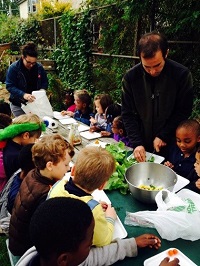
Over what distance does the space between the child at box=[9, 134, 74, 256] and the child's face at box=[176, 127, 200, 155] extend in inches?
42.0

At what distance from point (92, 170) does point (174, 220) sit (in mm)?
549

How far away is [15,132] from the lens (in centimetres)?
261

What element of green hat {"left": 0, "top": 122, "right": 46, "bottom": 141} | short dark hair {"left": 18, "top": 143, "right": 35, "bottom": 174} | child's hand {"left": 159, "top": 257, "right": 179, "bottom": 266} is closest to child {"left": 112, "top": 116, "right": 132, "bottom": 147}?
green hat {"left": 0, "top": 122, "right": 46, "bottom": 141}

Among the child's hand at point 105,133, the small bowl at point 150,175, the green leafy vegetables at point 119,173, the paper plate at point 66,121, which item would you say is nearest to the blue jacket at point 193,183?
the small bowl at point 150,175

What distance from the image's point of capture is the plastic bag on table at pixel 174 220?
1543mm

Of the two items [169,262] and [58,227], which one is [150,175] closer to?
[169,262]

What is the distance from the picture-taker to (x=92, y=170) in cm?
168

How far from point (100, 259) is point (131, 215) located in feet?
1.12

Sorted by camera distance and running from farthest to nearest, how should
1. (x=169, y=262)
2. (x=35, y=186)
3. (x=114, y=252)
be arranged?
1. (x=35, y=186)
2. (x=114, y=252)
3. (x=169, y=262)

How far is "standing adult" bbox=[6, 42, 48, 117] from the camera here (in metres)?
4.10

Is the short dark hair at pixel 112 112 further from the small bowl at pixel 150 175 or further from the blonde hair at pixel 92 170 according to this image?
the blonde hair at pixel 92 170

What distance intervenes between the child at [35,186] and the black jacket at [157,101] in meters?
0.85

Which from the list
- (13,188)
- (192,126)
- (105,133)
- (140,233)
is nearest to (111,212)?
(140,233)

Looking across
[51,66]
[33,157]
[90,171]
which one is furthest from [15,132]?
[51,66]
